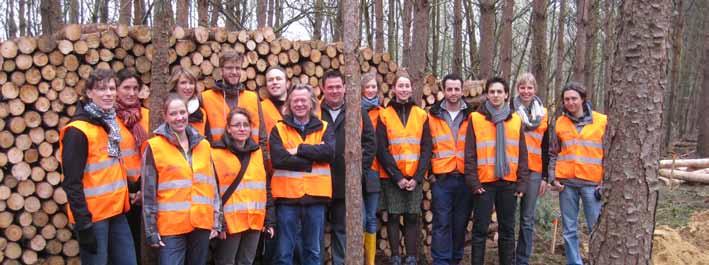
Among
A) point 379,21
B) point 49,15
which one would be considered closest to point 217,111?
point 49,15

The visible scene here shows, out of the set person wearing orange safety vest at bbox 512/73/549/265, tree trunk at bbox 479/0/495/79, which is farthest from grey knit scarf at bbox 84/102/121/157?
tree trunk at bbox 479/0/495/79

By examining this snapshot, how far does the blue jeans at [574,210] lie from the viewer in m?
5.71

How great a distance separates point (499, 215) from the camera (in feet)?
18.7

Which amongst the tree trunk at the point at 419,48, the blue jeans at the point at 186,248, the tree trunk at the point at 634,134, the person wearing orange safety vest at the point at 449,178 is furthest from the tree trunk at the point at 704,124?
the blue jeans at the point at 186,248

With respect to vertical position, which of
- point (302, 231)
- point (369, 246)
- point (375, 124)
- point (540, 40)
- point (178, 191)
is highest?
point (540, 40)

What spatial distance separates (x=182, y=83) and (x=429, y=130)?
233 cm

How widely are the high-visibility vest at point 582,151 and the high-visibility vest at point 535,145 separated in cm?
18

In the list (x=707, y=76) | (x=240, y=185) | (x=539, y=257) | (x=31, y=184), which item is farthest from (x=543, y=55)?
(x=707, y=76)

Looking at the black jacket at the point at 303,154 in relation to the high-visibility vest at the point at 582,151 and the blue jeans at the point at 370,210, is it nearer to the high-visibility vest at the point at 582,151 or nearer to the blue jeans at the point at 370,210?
the blue jeans at the point at 370,210

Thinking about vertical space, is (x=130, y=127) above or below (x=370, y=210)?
above

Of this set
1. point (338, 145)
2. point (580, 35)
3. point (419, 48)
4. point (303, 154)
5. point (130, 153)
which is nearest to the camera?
point (130, 153)

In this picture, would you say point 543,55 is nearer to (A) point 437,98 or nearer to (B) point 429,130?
(A) point 437,98

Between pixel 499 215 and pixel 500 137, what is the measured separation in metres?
0.72

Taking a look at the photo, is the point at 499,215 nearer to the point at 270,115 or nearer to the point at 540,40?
the point at 270,115
